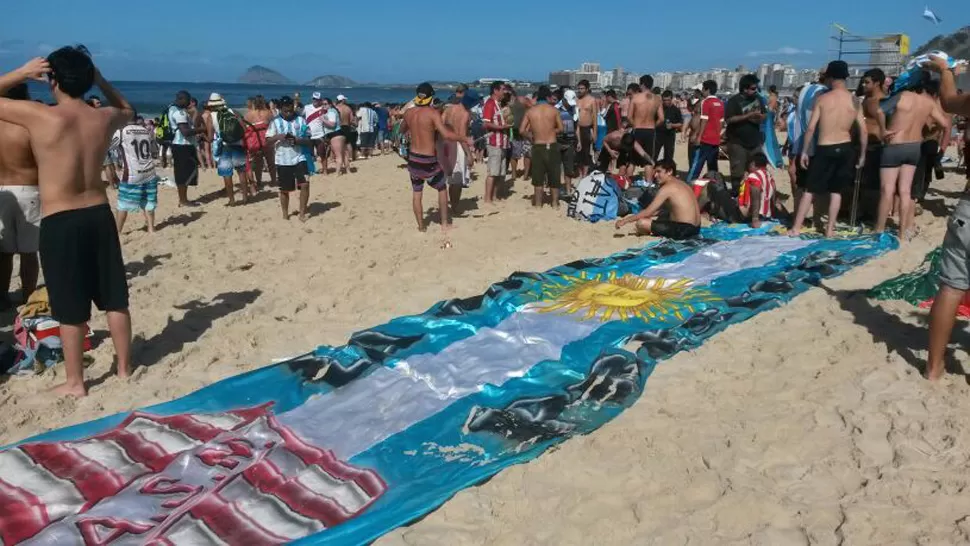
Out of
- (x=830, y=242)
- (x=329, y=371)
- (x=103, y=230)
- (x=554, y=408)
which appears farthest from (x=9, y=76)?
(x=830, y=242)

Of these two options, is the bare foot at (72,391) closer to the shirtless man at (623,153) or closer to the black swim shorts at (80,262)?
the black swim shorts at (80,262)

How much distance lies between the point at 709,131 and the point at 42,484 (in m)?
8.49

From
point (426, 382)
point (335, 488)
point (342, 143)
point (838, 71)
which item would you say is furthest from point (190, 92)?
point (335, 488)

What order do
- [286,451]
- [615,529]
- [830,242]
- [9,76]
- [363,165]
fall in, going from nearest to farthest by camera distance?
[615,529] < [286,451] < [9,76] < [830,242] < [363,165]

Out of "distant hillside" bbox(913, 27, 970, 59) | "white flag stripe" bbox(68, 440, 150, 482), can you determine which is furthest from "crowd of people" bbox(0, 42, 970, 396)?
"distant hillside" bbox(913, 27, 970, 59)

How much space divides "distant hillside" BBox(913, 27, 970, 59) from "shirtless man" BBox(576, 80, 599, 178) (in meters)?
18.7

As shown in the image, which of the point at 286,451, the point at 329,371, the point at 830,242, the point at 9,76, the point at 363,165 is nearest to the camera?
the point at 286,451

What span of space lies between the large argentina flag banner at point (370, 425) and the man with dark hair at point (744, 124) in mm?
3739

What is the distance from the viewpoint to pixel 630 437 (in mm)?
3414

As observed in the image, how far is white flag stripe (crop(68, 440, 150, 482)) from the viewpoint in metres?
3.05

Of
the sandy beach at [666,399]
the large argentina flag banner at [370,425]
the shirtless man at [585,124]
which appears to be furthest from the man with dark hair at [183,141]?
the large argentina flag banner at [370,425]

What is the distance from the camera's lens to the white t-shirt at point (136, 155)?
755 cm

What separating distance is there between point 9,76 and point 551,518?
3562 millimetres

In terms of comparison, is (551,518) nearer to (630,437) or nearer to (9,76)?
(630,437)
